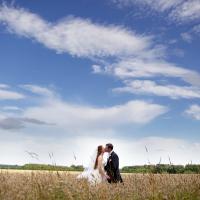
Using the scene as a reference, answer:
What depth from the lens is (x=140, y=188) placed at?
11172 millimetres

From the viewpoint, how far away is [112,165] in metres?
18.3

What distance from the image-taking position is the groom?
17938 mm

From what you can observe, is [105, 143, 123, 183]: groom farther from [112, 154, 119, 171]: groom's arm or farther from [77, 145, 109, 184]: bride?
[77, 145, 109, 184]: bride

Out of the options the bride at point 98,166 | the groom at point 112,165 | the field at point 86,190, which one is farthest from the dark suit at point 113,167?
the field at point 86,190

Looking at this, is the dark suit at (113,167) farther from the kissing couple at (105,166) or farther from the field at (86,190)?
the field at (86,190)

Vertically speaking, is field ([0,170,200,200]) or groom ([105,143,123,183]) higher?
Result: groom ([105,143,123,183])

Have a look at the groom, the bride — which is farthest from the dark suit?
the bride

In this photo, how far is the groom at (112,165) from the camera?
17.9 m

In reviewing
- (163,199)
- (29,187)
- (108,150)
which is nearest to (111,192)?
(163,199)

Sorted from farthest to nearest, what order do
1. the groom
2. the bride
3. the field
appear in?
the bride, the groom, the field

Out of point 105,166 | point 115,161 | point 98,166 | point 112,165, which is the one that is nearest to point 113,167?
point 112,165

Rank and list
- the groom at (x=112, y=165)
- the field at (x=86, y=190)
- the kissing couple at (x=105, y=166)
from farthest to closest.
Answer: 1. the kissing couple at (x=105, y=166)
2. the groom at (x=112, y=165)
3. the field at (x=86, y=190)

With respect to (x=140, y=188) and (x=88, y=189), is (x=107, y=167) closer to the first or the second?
(x=140, y=188)

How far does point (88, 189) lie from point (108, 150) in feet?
28.5
